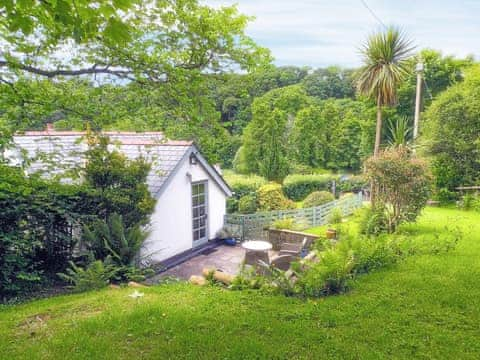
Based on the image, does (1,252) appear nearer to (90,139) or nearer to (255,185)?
(90,139)

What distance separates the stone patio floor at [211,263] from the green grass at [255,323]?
2696 millimetres

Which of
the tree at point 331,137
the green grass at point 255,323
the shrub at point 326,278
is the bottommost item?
the green grass at point 255,323

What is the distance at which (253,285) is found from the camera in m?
5.53

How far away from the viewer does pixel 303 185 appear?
22391 mm

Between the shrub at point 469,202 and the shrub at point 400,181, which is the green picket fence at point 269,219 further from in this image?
the shrub at point 469,202

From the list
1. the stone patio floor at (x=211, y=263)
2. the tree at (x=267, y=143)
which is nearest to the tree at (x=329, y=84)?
the tree at (x=267, y=143)

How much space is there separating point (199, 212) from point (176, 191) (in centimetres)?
146

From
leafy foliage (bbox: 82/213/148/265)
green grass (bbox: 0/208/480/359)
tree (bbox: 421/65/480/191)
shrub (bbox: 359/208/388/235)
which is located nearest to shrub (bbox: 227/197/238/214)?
shrub (bbox: 359/208/388/235)

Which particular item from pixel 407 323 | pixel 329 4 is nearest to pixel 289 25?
pixel 329 4

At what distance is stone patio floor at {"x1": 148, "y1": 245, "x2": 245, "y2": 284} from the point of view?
8468 mm

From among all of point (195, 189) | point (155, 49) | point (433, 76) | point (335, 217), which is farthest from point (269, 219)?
point (433, 76)

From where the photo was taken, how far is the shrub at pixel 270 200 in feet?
51.1

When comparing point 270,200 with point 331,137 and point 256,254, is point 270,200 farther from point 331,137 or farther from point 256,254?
point 331,137

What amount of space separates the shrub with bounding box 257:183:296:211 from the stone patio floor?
4.68 meters
